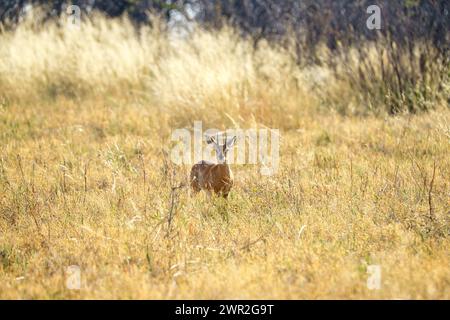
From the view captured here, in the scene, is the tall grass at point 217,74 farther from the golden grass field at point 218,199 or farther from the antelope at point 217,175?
the antelope at point 217,175

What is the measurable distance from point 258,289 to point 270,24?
27.1ft

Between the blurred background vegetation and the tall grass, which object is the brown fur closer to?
the tall grass

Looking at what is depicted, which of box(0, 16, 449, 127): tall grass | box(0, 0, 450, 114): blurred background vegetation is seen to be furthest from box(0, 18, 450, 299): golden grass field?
box(0, 0, 450, 114): blurred background vegetation

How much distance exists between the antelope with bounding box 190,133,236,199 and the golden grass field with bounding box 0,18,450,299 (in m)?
0.10

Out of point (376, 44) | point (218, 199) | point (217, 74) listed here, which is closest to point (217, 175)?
point (218, 199)

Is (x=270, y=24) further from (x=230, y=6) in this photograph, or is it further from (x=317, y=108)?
(x=317, y=108)

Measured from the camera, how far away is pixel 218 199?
3896 mm

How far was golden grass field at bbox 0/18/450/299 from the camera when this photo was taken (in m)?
2.83

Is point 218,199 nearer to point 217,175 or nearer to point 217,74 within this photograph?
point 217,175

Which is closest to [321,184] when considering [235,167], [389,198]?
[389,198]

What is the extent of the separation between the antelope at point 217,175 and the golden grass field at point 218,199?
0.10 m

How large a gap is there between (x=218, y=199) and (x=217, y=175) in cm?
19

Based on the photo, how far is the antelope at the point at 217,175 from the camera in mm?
3996

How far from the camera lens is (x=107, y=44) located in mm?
8891
